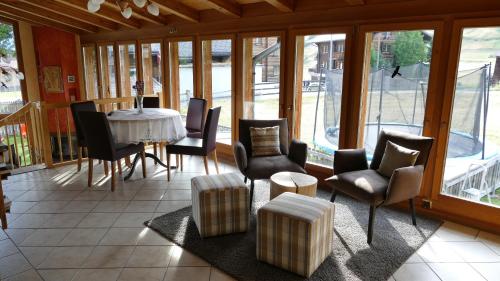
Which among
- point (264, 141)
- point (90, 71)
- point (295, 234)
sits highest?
point (90, 71)

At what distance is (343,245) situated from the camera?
2.81m

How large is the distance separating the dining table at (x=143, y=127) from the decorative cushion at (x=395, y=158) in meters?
2.48

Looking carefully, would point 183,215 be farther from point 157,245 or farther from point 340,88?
point 340,88

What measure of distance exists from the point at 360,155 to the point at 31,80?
24.1 feet

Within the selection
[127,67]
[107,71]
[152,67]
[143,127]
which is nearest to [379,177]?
[143,127]

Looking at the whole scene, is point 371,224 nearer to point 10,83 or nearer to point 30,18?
point 30,18

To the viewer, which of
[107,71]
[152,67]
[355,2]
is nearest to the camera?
[355,2]

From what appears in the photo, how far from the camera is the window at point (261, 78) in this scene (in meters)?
4.57

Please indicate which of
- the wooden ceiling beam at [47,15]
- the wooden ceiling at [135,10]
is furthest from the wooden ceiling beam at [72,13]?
the wooden ceiling beam at [47,15]

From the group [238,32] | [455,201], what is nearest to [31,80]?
[238,32]

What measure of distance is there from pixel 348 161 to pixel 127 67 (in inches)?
205

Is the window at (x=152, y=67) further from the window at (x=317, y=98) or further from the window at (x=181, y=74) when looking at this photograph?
the window at (x=317, y=98)

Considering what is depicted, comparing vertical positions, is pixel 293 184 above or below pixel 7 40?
below

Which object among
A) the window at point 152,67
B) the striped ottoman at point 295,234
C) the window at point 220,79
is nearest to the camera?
the striped ottoman at point 295,234
